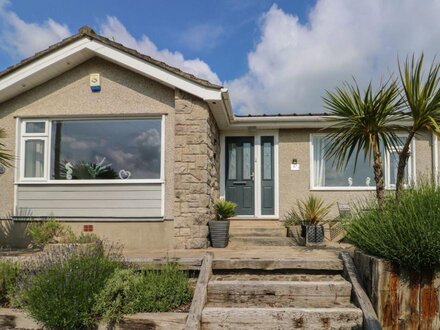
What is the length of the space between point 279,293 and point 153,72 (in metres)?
4.75

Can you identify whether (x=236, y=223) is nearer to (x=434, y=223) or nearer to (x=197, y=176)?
(x=197, y=176)

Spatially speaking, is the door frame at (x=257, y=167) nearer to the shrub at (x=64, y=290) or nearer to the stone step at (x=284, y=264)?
the stone step at (x=284, y=264)

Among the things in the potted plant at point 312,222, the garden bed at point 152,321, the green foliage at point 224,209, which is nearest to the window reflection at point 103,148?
the green foliage at point 224,209

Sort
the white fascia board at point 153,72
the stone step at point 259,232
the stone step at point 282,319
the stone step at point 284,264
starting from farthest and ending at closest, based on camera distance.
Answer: the stone step at point 259,232 < the white fascia board at point 153,72 < the stone step at point 284,264 < the stone step at point 282,319

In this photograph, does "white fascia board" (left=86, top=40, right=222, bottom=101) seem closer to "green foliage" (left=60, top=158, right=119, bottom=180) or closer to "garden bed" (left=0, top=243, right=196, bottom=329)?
"green foliage" (left=60, top=158, right=119, bottom=180)

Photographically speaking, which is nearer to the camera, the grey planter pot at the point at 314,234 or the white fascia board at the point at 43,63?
the white fascia board at the point at 43,63

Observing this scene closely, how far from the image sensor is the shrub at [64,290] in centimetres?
405

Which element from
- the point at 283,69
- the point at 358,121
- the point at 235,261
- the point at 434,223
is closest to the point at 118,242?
the point at 235,261

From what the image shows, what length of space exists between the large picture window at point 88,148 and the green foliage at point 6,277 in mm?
3036

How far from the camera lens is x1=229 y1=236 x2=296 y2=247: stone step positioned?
7865 millimetres

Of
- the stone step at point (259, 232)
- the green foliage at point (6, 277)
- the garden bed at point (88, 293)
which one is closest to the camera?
the garden bed at point (88, 293)

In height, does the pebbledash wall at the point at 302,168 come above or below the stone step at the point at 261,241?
above

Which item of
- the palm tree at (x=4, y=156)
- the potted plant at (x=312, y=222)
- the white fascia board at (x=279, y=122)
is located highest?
the white fascia board at (x=279, y=122)

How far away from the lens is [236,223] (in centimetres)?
940
